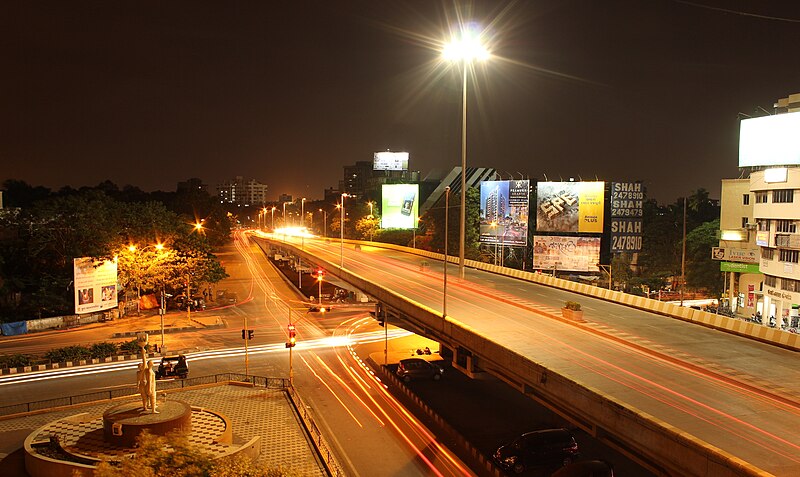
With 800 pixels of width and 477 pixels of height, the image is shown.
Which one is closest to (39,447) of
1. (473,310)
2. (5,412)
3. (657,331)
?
(5,412)

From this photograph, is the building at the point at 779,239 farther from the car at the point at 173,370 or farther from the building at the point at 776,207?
the car at the point at 173,370

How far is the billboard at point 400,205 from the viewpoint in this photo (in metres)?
82.6

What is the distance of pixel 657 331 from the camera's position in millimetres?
25266

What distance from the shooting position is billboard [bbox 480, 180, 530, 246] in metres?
64.8

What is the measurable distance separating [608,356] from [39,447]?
20.8 metres

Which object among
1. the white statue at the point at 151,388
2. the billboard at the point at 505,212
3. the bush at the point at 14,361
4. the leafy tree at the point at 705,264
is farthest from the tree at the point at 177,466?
the leafy tree at the point at 705,264

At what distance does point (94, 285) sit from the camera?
46.3m

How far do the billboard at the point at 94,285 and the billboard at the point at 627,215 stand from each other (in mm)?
51437

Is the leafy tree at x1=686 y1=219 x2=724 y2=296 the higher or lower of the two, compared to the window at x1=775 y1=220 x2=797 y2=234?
lower

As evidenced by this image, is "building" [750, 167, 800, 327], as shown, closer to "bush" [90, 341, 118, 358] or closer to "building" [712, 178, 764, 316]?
"building" [712, 178, 764, 316]

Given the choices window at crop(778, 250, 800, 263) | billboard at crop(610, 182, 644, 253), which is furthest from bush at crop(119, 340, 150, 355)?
billboard at crop(610, 182, 644, 253)

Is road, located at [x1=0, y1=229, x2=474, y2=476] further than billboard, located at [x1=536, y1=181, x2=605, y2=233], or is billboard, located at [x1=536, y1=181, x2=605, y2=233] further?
billboard, located at [x1=536, y1=181, x2=605, y2=233]

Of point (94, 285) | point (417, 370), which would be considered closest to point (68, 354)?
point (94, 285)

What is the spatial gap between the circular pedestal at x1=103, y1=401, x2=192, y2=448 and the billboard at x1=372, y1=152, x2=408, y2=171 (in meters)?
107
